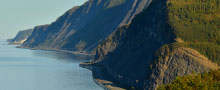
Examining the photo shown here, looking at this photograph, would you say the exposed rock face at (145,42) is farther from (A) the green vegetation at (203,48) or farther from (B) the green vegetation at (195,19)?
(A) the green vegetation at (203,48)

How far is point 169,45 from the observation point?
467ft

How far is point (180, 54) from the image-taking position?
450ft

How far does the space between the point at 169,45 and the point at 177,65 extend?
921cm

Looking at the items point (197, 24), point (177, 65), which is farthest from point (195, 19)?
point (177, 65)

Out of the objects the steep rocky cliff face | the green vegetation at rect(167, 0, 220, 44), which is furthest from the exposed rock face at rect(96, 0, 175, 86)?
the green vegetation at rect(167, 0, 220, 44)

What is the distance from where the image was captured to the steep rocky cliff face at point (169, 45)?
135500 millimetres

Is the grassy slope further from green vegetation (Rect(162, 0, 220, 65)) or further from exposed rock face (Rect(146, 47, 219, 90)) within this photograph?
exposed rock face (Rect(146, 47, 219, 90))

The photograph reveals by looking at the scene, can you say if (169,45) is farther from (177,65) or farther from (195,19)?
(195,19)

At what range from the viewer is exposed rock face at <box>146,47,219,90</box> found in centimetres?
13362

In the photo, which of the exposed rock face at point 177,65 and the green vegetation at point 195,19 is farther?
the green vegetation at point 195,19

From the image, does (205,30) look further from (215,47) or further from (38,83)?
(38,83)

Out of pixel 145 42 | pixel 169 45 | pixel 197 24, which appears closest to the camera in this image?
pixel 169 45

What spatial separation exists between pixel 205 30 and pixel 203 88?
273 feet

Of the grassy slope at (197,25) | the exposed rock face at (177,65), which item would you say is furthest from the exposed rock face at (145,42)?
the exposed rock face at (177,65)
